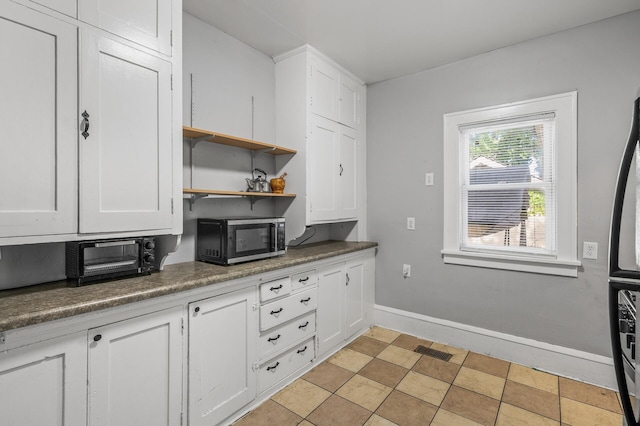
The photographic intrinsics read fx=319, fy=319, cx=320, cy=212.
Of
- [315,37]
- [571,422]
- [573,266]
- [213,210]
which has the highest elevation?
[315,37]

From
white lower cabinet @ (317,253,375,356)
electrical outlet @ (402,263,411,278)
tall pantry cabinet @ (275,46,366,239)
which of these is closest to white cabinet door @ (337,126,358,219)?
tall pantry cabinet @ (275,46,366,239)

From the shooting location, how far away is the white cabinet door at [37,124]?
1.25 meters

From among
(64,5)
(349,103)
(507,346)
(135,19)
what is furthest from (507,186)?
(64,5)

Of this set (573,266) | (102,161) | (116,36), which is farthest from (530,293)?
(116,36)

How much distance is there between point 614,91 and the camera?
227 centimetres

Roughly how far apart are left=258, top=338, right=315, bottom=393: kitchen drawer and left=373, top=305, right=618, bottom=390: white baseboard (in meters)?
1.14

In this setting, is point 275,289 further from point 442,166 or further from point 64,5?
point 442,166

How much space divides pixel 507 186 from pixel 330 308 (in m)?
1.84

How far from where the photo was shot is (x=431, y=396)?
86.7 inches

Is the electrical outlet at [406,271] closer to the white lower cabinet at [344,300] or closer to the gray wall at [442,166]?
the gray wall at [442,166]

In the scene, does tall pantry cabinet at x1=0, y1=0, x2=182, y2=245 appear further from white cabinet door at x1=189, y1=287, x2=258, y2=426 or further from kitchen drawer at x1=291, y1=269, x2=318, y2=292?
kitchen drawer at x1=291, y1=269, x2=318, y2=292

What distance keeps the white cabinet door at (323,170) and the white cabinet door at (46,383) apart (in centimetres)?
181

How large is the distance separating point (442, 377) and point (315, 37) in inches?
112

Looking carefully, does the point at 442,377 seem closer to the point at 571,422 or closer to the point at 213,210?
the point at 571,422
